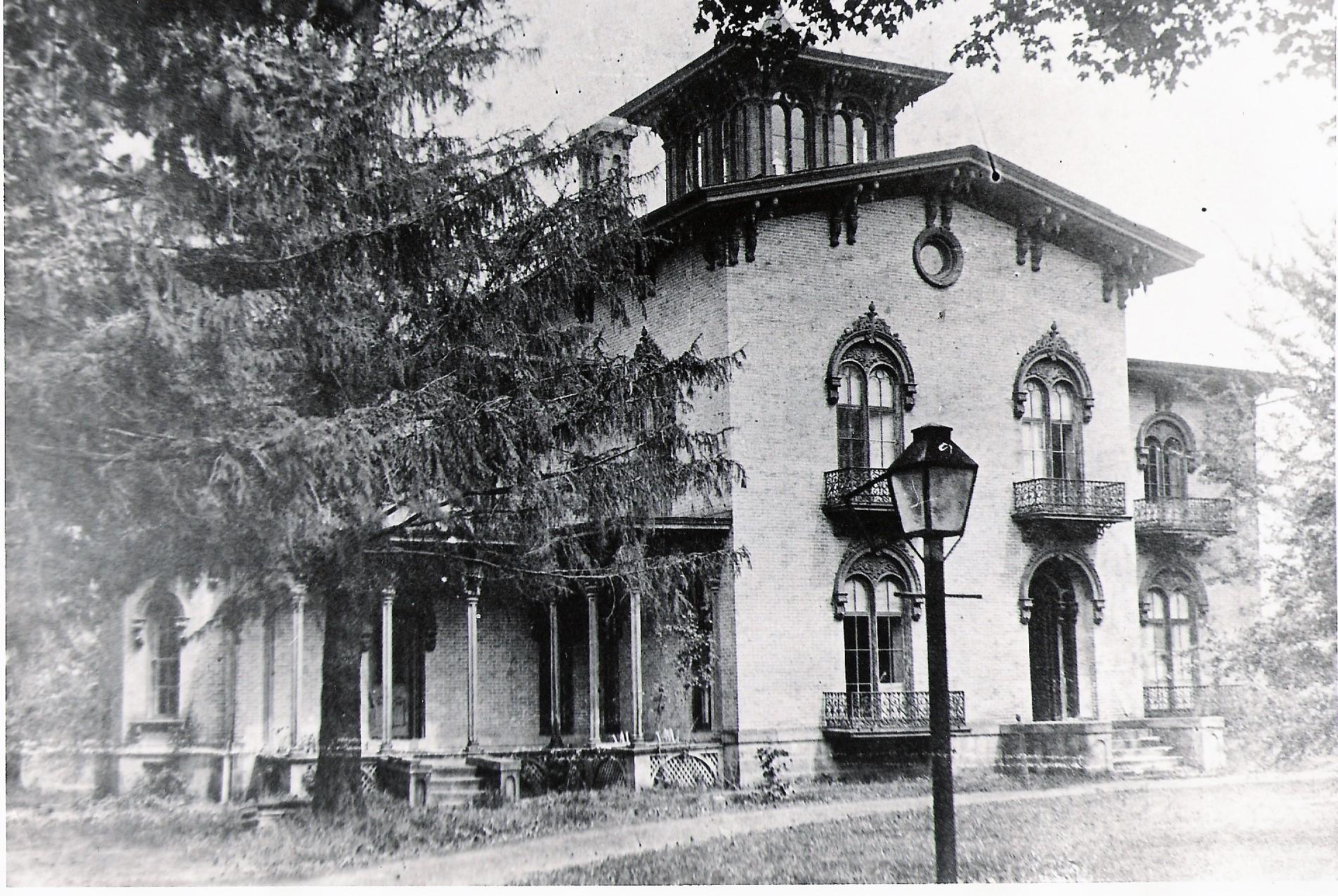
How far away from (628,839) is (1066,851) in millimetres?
3567

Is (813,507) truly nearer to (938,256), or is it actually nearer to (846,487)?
(846,487)

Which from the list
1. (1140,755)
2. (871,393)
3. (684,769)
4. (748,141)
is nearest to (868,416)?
(871,393)

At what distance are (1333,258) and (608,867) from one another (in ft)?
23.2

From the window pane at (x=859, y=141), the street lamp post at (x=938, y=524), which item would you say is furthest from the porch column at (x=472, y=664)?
the window pane at (x=859, y=141)

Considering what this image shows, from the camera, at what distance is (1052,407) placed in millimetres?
18797

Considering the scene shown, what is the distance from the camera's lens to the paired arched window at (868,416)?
1723 cm

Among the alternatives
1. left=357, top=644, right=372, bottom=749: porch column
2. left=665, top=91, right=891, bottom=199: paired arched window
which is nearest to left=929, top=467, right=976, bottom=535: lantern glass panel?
left=357, top=644, right=372, bottom=749: porch column

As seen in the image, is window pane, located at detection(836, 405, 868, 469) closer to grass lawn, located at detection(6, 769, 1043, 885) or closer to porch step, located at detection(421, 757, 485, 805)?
grass lawn, located at detection(6, 769, 1043, 885)

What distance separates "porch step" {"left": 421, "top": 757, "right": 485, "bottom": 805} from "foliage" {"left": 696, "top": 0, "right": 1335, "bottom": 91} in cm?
884

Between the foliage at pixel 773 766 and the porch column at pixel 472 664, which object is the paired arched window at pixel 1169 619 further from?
the porch column at pixel 472 664

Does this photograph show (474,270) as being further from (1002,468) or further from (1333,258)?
(1002,468)

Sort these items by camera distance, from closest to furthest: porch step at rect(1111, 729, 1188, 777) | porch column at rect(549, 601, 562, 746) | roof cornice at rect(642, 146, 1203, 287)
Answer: roof cornice at rect(642, 146, 1203, 287) → porch column at rect(549, 601, 562, 746) → porch step at rect(1111, 729, 1188, 777)

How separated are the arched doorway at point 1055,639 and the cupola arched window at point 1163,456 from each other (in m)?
3.67

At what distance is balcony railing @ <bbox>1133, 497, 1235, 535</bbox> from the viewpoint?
20750 millimetres
